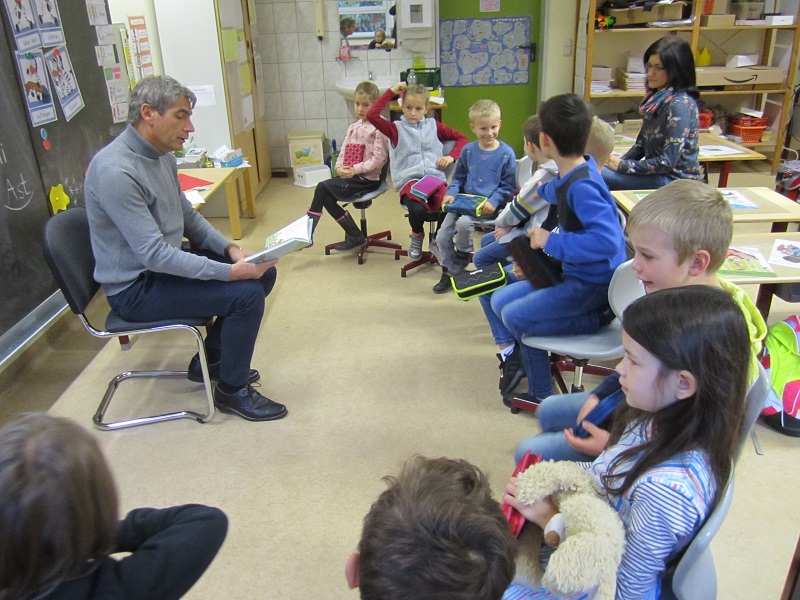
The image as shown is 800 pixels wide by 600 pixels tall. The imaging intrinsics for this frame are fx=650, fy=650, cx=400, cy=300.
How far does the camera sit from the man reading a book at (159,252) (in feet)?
7.38

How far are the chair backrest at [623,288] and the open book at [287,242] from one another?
1.08 meters

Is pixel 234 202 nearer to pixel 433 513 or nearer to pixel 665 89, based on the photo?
pixel 665 89

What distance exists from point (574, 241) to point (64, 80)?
2335 millimetres

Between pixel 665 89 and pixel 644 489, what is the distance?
9.49 feet

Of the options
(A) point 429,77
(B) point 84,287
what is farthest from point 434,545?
(A) point 429,77

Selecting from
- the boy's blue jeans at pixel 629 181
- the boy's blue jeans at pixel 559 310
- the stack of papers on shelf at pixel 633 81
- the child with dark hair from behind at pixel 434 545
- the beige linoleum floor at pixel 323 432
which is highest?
the stack of papers on shelf at pixel 633 81

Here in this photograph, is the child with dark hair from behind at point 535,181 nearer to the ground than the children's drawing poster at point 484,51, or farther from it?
nearer to the ground

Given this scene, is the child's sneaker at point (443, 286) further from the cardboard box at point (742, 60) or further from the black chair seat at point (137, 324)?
the cardboard box at point (742, 60)

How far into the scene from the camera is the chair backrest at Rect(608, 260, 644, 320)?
1.96m

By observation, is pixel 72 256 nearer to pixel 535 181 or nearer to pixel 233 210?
pixel 535 181

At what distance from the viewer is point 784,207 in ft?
9.09

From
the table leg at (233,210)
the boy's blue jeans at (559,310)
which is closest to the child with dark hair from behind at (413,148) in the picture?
the table leg at (233,210)

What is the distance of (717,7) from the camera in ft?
17.9

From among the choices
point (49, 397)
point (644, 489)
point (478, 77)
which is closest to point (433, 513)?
point (644, 489)
